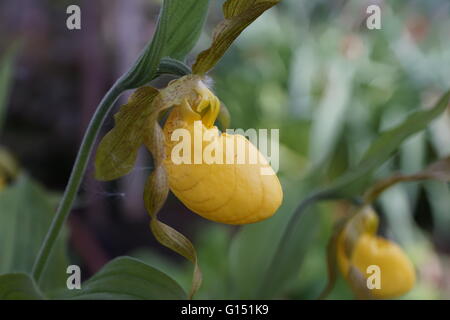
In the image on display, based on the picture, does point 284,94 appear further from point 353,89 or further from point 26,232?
point 26,232

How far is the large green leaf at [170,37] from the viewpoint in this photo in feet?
1.64

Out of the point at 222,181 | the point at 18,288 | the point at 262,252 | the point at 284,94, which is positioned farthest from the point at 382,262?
the point at 284,94

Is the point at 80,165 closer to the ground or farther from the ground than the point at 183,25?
closer to the ground

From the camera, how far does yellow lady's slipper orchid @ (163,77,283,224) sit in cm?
54

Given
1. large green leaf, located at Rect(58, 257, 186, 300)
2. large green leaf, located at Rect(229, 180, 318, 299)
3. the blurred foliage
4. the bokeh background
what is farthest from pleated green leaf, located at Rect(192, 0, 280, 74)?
the blurred foliage

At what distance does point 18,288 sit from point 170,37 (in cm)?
29

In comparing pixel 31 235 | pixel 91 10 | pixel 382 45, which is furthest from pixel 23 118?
pixel 382 45

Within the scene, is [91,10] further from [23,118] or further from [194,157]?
[194,157]

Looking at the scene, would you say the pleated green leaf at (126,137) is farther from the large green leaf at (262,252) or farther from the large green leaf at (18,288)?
the large green leaf at (262,252)

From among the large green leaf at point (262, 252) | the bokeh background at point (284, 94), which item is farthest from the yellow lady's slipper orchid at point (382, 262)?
the bokeh background at point (284, 94)

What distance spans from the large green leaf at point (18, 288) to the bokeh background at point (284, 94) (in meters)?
1.03

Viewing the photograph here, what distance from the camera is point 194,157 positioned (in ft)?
1.87

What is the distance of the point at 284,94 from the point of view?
2.69 meters

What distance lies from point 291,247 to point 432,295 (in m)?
1.01
